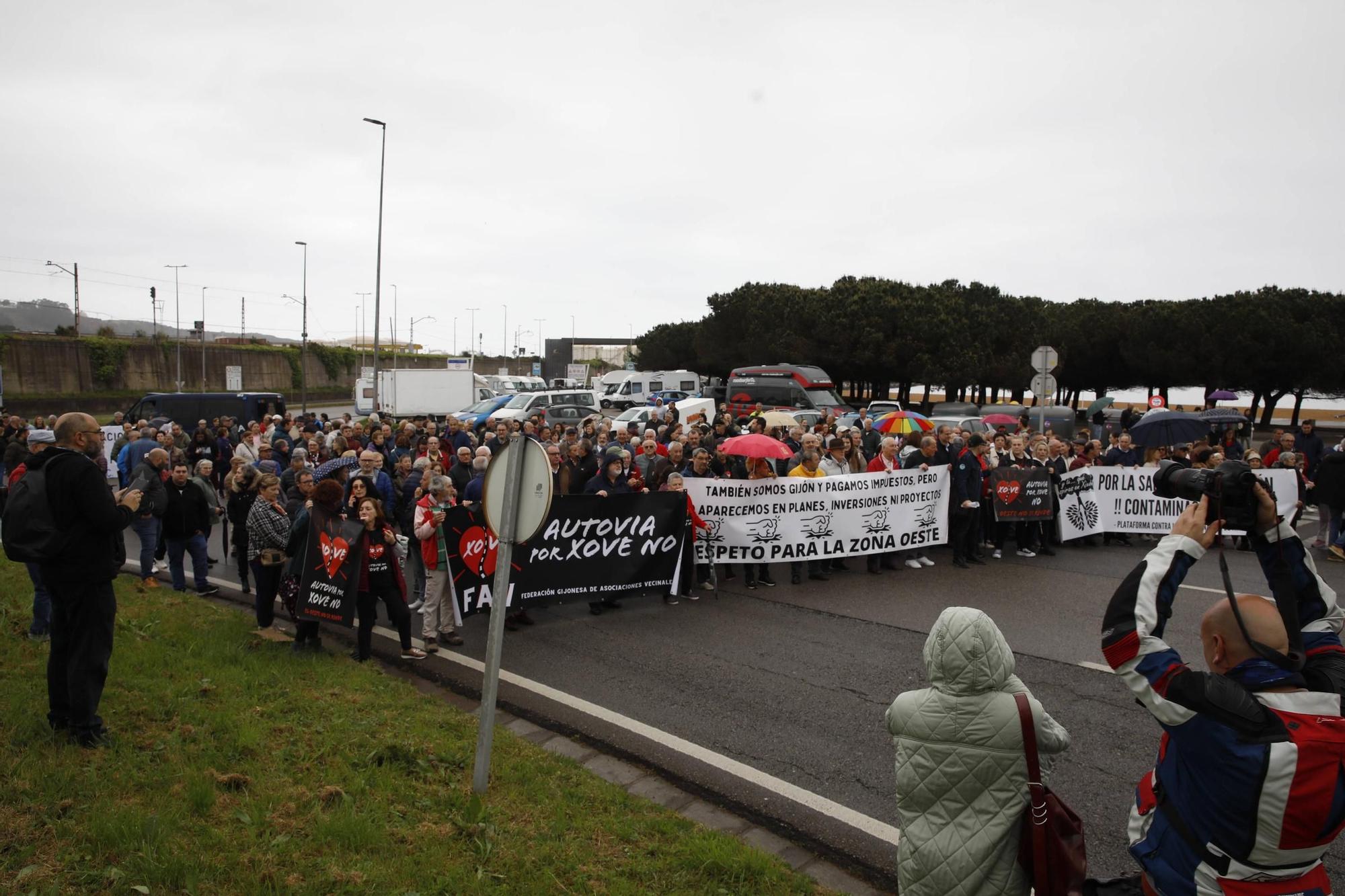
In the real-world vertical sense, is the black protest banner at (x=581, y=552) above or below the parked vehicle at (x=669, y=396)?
below

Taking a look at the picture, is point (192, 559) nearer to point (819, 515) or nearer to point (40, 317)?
point (819, 515)

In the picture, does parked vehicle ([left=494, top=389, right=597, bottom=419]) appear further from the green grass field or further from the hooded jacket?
the hooded jacket

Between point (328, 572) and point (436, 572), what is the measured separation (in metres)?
1.09

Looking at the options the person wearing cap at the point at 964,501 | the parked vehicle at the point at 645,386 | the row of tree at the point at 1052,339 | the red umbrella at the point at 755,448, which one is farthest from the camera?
the parked vehicle at the point at 645,386

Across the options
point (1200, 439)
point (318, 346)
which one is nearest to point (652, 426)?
point (1200, 439)

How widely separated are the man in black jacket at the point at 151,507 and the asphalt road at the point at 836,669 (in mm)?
Result: 1099

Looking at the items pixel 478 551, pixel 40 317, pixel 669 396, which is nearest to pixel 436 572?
pixel 478 551

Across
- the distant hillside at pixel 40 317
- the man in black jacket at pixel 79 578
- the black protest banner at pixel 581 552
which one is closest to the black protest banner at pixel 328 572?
the black protest banner at pixel 581 552

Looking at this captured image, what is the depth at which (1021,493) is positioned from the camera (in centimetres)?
1268

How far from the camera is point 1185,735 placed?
2.47 m

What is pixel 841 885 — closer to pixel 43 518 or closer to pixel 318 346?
pixel 43 518

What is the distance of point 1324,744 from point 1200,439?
14185 millimetres

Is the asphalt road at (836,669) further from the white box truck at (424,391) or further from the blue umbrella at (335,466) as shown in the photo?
the white box truck at (424,391)

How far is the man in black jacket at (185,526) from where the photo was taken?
9.64m
